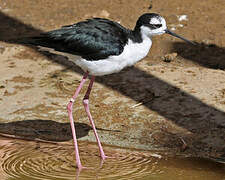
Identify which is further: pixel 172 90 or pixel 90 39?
pixel 172 90

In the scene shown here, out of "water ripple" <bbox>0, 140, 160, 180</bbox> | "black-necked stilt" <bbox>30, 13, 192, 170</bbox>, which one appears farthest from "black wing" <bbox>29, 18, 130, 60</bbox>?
"water ripple" <bbox>0, 140, 160, 180</bbox>

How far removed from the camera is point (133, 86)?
693 centimetres

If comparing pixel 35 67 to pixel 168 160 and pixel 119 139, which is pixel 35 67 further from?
pixel 168 160

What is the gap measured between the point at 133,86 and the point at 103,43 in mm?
1568

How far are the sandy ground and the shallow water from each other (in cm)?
19

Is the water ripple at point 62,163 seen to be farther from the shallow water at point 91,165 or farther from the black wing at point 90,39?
the black wing at point 90,39

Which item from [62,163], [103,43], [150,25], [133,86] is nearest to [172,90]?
[133,86]

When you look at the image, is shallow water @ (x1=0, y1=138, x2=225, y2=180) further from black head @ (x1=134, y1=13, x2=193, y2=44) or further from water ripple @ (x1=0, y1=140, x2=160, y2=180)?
black head @ (x1=134, y1=13, x2=193, y2=44)

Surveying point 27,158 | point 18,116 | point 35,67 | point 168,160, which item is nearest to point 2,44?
point 35,67

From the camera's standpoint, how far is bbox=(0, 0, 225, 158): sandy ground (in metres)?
6.02

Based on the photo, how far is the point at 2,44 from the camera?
8039mm

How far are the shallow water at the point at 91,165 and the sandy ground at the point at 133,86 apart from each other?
192 millimetres

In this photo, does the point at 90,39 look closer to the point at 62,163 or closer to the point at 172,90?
the point at 62,163

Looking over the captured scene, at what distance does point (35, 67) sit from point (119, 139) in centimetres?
206
